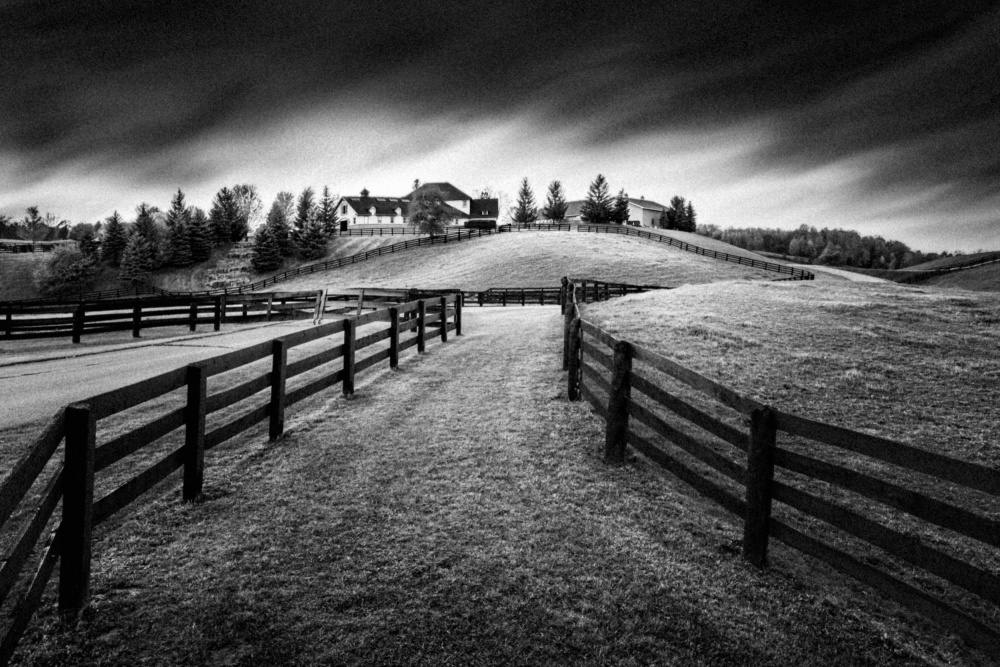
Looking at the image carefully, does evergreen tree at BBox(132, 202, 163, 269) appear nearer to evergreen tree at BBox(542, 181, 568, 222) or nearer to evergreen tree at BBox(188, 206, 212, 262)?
evergreen tree at BBox(188, 206, 212, 262)

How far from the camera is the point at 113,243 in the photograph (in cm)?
7656

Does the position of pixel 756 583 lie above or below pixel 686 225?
below

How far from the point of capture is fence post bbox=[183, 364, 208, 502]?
5156mm

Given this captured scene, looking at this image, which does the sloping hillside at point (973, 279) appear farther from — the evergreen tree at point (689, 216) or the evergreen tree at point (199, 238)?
the evergreen tree at point (199, 238)

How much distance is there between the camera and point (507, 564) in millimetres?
4332

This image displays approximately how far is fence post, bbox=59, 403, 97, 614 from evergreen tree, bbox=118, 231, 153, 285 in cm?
8005

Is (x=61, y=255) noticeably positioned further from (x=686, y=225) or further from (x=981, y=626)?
(x=686, y=225)

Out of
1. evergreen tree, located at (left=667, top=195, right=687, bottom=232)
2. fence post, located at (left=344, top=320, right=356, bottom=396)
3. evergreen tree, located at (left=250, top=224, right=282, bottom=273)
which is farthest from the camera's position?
evergreen tree, located at (left=667, top=195, right=687, bottom=232)

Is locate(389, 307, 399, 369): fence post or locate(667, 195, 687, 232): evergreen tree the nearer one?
locate(389, 307, 399, 369): fence post

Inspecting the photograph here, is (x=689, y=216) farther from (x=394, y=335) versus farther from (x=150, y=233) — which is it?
(x=394, y=335)

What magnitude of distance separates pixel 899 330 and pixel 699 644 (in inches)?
666

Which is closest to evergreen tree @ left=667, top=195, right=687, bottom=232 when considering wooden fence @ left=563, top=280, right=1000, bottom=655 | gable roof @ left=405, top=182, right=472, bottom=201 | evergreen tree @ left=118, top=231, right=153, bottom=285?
gable roof @ left=405, top=182, right=472, bottom=201

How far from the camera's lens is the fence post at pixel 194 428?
5156mm

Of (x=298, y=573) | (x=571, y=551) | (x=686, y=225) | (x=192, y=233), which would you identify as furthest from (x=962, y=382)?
(x=686, y=225)
